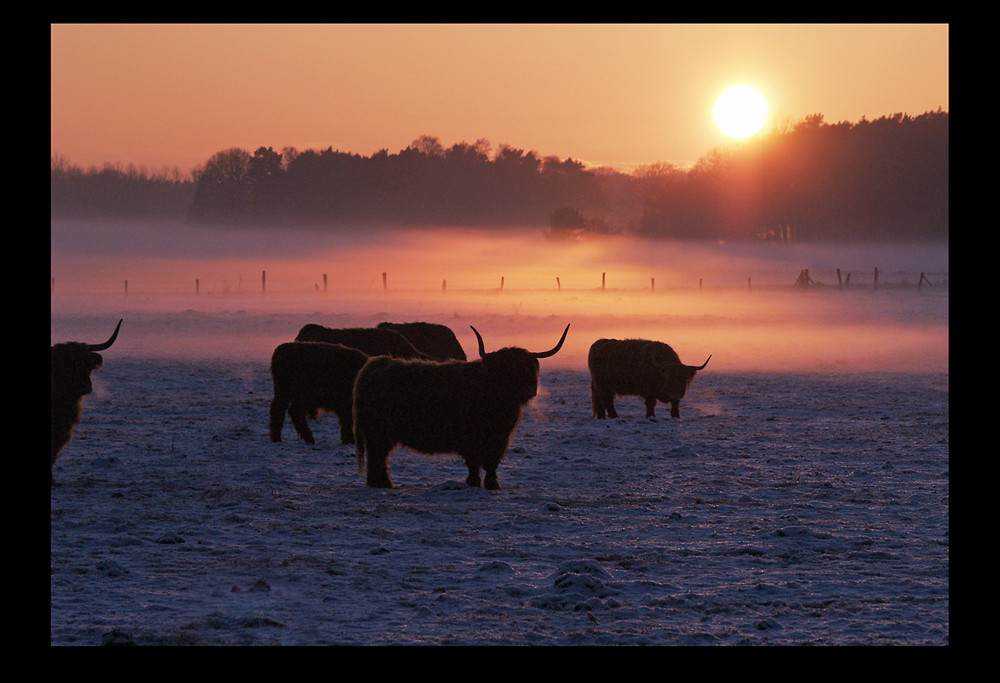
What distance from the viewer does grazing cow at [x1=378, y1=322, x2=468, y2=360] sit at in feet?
51.7

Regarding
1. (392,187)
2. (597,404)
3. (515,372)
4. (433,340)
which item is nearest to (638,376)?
(597,404)

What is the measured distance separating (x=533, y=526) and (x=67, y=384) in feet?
15.1

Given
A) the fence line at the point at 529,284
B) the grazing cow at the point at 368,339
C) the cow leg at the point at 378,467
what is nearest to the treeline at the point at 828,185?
the fence line at the point at 529,284

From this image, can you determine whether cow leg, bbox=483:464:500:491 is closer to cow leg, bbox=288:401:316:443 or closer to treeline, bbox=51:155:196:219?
cow leg, bbox=288:401:316:443

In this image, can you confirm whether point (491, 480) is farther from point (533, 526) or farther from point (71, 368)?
point (71, 368)

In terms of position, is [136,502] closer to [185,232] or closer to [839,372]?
[839,372]

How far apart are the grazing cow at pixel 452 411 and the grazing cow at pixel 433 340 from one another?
6618 millimetres

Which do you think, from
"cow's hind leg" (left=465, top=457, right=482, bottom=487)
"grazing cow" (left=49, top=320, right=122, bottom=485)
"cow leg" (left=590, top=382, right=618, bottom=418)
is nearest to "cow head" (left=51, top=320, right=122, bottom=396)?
"grazing cow" (left=49, top=320, right=122, bottom=485)

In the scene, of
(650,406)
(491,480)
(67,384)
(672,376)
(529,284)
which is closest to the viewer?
(491,480)

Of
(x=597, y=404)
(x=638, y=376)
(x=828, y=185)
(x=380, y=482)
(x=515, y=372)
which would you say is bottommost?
(x=380, y=482)

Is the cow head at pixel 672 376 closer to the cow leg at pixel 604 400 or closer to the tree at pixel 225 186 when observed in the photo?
the cow leg at pixel 604 400

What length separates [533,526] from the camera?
7.43 meters
